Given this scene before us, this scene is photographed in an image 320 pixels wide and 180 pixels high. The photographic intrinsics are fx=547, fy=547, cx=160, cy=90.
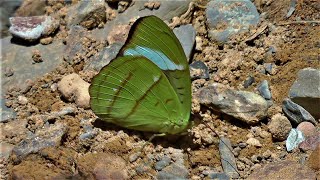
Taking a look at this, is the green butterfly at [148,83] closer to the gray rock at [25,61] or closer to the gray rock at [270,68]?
the gray rock at [270,68]

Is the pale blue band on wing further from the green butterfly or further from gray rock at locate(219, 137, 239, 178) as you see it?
gray rock at locate(219, 137, 239, 178)

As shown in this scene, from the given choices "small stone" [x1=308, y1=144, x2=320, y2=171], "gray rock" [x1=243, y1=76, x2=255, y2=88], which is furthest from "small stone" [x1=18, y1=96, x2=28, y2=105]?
"small stone" [x1=308, y1=144, x2=320, y2=171]

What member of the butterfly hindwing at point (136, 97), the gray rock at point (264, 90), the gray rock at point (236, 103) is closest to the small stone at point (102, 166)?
the butterfly hindwing at point (136, 97)

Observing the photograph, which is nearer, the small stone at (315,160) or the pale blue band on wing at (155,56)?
the small stone at (315,160)

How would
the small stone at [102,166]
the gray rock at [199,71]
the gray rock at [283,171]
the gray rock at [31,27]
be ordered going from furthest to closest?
the gray rock at [31,27] < the gray rock at [199,71] < the small stone at [102,166] < the gray rock at [283,171]

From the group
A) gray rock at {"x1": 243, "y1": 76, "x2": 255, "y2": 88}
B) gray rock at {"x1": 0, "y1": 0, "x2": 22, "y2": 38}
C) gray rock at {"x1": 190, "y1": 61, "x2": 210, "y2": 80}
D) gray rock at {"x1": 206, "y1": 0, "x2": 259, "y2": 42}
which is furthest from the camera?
gray rock at {"x1": 0, "y1": 0, "x2": 22, "y2": 38}

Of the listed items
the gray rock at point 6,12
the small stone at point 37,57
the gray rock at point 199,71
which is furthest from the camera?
the gray rock at point 6,12

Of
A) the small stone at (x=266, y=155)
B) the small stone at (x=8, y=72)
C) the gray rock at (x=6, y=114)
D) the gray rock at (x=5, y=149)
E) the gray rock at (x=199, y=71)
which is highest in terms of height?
the gray rock at (x=199, y=71)

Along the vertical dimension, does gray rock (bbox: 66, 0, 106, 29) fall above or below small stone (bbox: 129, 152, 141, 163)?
above

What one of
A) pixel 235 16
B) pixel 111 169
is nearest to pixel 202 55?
pixel 235 16
